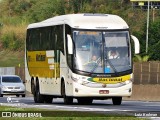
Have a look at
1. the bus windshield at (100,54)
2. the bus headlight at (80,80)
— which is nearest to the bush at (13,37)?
the bus windshield at (100,54)

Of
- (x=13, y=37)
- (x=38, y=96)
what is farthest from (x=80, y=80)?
(x=13, y=37)

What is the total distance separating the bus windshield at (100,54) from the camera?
35406 mm

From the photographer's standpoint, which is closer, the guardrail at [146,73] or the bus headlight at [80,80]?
the bus headlight at [80,80]

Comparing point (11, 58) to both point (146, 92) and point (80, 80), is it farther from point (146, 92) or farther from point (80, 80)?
point (80, 80)

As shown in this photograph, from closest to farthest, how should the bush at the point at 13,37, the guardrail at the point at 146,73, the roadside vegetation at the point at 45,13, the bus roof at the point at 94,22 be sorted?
1. the bus roof at the point at 94,22
2. the guardrail at the point at 146,73
3. the roadside vegetation at the point at 45,13
4. the bush at the point at 13,37

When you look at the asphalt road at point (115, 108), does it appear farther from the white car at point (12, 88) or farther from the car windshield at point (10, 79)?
the car windshield at point (10, 79)

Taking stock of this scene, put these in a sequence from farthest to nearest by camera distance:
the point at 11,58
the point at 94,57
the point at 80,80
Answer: the point at 11,58 → the point at 94,57 → the point at 80,80

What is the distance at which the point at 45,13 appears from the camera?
386 ft

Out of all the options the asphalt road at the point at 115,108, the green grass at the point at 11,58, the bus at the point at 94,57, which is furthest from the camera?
the green grass at the point at 11,58

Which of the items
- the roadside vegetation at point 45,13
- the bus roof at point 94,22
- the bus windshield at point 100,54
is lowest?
the roadside vegetation at point 45,13

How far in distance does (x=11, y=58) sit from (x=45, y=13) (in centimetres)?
1641

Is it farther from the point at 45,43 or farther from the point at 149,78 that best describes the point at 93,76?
the point at 149,78

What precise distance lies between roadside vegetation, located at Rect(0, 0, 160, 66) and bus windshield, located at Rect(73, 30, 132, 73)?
5777 cm

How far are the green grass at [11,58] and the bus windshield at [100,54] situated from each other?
62.9 m
